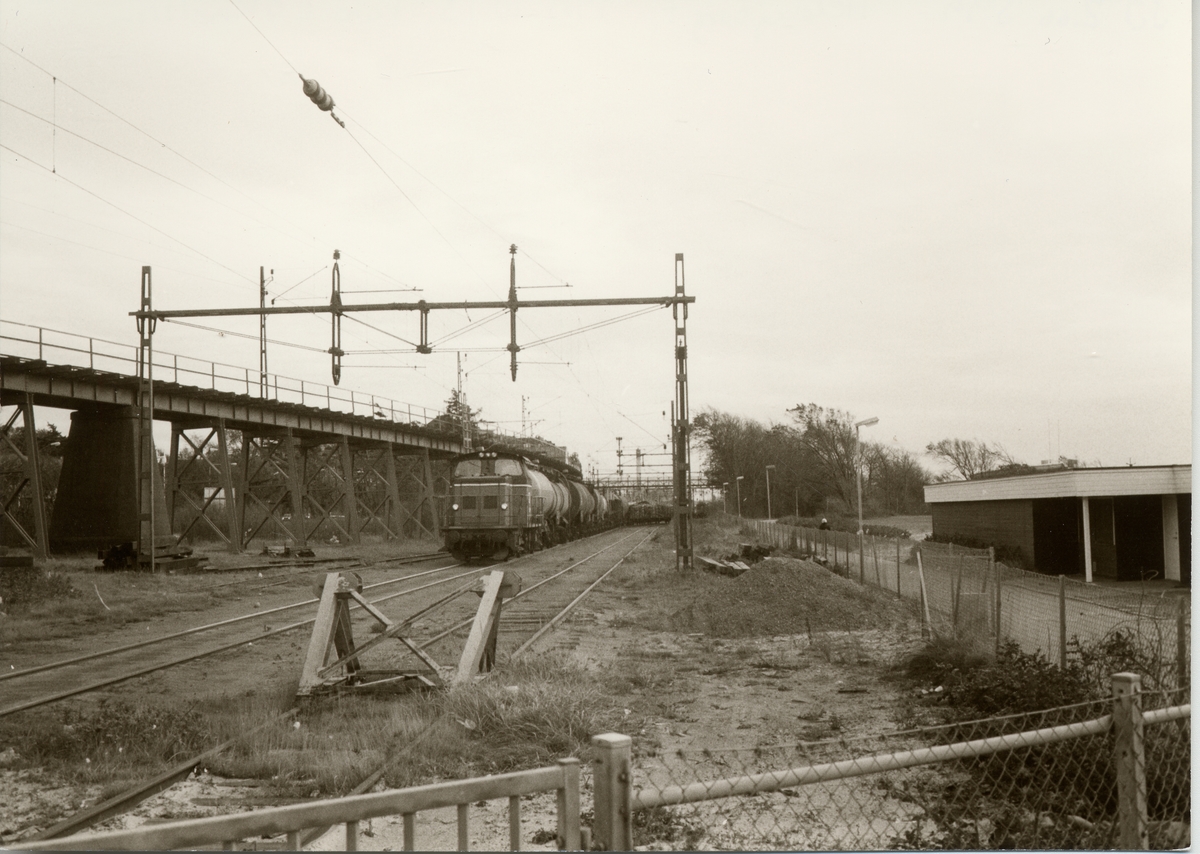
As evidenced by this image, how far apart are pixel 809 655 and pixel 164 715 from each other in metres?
8.14

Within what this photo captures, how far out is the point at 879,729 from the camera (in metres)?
8.62

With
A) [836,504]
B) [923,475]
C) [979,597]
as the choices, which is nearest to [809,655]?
[979,597]

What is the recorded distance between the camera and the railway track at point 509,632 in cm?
591

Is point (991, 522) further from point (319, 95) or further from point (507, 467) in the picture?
point (319, 95)

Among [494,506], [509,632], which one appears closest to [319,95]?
[509,632]

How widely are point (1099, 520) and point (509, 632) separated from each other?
17.9 m

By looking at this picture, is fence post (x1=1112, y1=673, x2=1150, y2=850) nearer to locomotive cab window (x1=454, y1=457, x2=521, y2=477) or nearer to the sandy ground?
the sandy ground

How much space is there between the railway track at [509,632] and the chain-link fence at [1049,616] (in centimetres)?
567

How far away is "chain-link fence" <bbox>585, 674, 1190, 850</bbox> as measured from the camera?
14.0 ft

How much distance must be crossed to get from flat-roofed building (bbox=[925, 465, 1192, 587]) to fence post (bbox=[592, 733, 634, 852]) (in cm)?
2107

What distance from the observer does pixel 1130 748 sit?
13.8 ft

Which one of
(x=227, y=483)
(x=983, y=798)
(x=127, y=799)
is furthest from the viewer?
(x=227, y=483)

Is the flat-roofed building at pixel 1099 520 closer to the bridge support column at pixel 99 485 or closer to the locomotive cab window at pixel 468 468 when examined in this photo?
the locomotive cab window at pixel 468 468

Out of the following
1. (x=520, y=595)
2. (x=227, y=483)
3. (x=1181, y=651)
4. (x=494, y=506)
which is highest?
(x=227, y=483)
